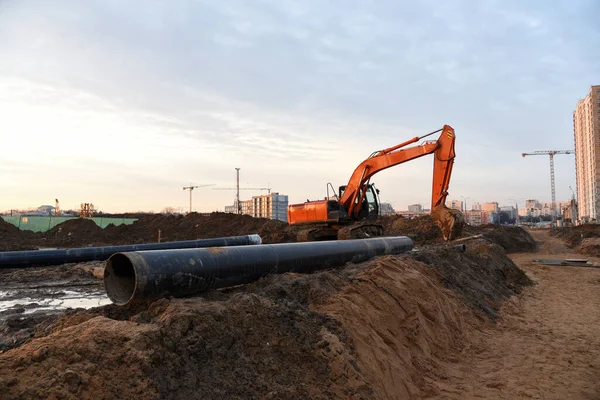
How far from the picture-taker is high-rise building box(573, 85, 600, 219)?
89.2 metres

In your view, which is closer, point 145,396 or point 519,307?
point 145,396

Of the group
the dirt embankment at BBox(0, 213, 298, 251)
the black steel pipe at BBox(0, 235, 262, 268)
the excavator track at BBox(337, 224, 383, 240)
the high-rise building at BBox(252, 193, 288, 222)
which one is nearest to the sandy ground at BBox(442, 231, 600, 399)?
the excavator track at BBox(337, 224, 383, 240)

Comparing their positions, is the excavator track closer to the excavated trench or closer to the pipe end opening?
the excavated trench

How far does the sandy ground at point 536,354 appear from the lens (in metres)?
5.20

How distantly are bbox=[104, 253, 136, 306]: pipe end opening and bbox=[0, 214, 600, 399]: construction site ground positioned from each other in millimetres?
267

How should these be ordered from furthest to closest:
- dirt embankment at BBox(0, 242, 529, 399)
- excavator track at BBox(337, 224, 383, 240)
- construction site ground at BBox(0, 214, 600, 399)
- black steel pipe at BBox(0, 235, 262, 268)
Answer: excavator track at BBox(337, 224, 383, 240)
black steel pipe at BBox(0, 235, 262, 268)
construction site ground at BBox(0, 214, 600, 399)
dirt embankment at BBox(0, 242, 529, 399)

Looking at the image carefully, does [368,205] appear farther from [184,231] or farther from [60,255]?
[184,231]

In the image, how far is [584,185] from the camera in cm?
9938

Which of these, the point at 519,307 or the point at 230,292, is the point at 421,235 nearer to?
the point at 519,307

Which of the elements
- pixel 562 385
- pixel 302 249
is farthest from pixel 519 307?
pixel 302 249

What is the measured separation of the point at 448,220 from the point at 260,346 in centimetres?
1367

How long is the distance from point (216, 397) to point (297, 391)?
2.53 ft

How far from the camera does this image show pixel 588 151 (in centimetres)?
9588

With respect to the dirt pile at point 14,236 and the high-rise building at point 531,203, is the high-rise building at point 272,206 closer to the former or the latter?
the dirt pile at point 14,236
